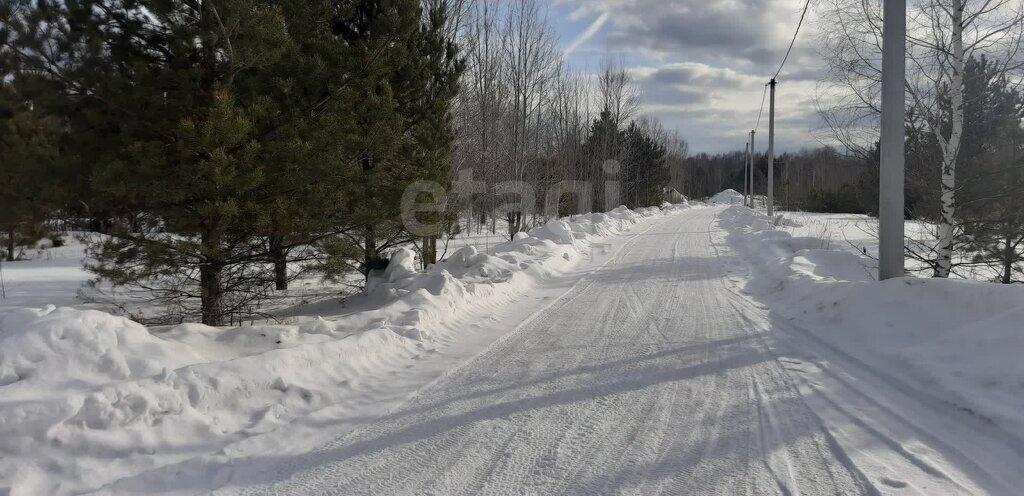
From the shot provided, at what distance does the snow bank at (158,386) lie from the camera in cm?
323

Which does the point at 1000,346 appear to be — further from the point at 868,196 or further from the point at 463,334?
the point at 868,196

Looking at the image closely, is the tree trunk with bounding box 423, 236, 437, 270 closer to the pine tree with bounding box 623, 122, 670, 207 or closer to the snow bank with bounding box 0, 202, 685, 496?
the snow bank with bounding box 0, 202, 685, 496

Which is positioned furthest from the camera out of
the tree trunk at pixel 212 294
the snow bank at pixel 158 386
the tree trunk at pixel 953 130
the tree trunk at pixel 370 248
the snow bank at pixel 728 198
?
the snow bank at pixel 728 198

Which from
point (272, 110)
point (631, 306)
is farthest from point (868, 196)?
point (272, 110)

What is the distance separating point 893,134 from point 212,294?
27.0 feet

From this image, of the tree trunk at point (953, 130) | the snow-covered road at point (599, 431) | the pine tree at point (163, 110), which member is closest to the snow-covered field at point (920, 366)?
the snow-covered road at point (599, 431)

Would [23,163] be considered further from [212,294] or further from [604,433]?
[604,433]

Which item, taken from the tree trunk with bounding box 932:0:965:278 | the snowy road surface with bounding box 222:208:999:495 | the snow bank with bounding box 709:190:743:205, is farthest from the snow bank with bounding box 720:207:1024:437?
the snow bank with bounding box 709:190:743:205

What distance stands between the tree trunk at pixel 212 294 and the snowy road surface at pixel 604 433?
3315mm

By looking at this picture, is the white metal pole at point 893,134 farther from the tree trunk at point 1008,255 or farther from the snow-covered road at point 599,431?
the tree trunk at point 1008,255

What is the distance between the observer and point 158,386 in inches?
153

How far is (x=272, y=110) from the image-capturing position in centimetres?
617

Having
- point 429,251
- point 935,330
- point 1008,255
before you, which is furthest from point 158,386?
point 1008,255

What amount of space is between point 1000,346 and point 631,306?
4396 mm
